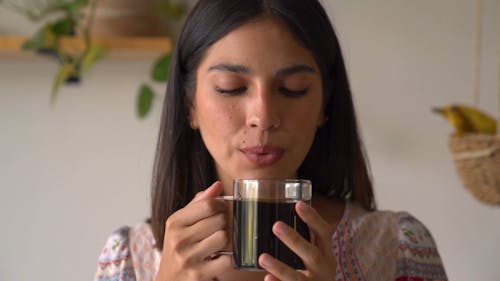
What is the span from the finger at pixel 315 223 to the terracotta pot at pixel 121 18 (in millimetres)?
1292

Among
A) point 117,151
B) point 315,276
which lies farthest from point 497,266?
point 315,276

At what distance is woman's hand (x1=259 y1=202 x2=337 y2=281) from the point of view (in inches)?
30.9

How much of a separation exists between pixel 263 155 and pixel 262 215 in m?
0.18

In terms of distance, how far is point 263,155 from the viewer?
96cm

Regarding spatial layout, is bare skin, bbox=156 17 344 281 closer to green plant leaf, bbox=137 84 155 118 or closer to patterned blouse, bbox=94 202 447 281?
patterned blouse, bbox=94 202 447 281

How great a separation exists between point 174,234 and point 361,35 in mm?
1317

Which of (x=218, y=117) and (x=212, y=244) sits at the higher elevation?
(x=218, y=117)

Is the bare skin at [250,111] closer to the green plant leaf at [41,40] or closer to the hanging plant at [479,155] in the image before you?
the hanging plant at [479,155]

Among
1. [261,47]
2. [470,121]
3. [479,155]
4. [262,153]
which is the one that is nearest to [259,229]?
[262,153]

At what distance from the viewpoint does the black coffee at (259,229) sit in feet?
2.60

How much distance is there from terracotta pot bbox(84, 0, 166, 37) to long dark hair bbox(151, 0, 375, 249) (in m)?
0.87

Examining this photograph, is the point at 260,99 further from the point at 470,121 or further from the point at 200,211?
the point at 470,121

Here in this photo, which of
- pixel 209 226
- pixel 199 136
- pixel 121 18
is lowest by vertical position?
pixel 209 226

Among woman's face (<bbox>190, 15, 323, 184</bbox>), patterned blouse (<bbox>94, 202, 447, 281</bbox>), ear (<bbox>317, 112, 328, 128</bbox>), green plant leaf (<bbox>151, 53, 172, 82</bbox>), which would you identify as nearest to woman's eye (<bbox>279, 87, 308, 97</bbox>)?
woman's face (<bbox>190, 15, 323, 184</bbox>)
